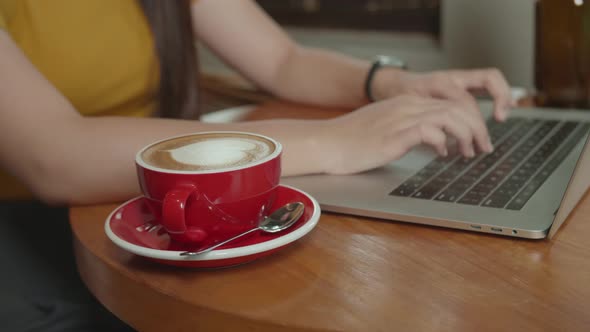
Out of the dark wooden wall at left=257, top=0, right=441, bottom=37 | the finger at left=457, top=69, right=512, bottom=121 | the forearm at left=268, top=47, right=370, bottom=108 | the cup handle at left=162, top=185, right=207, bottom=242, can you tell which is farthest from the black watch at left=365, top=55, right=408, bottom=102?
the cup handle at left=162, top=185, right=207, bottom=242

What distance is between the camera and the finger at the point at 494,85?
0.83 meters

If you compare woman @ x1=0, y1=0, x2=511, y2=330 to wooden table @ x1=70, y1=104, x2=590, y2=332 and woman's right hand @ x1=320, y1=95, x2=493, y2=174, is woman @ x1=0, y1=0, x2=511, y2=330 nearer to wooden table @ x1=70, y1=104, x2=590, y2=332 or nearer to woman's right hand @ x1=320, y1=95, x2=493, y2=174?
woman's right hand @ x1=320, y1=95, x2=493, y2=174

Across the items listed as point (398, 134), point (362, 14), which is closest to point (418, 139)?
point (398, 134)

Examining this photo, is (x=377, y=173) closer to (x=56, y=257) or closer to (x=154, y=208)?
(x=154, y=208)

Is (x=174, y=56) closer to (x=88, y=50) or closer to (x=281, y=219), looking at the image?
(x=88, y=50)

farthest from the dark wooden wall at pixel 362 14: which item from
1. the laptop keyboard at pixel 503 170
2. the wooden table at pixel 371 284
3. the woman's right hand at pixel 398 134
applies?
the wooden table at pixel 371 284

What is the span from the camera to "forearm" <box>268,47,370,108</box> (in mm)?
1082

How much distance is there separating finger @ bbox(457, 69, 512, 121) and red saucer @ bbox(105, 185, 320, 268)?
0.37m

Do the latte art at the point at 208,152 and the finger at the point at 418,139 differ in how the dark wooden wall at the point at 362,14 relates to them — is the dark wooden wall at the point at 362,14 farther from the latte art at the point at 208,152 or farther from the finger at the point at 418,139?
the latte art at the point at 208,152

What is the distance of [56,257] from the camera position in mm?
793

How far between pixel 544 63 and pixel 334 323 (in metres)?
0.74

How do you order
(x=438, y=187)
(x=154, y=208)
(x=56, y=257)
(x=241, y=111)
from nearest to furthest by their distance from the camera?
(x=154, y=208) → (x=438, y=187) → (x=56, y=257) → (x=241, y=111)

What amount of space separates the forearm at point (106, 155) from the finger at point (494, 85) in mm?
278

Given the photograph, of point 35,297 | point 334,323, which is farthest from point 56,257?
point 334,323
